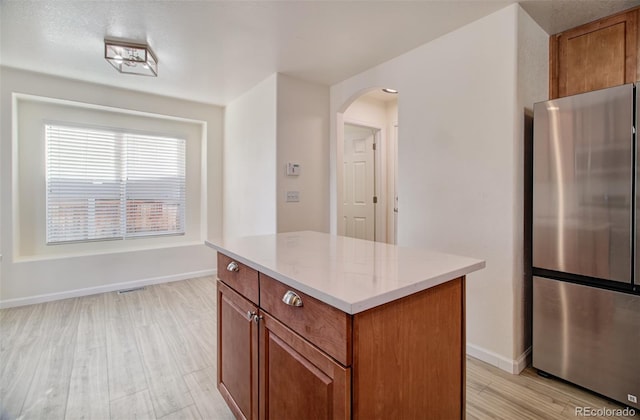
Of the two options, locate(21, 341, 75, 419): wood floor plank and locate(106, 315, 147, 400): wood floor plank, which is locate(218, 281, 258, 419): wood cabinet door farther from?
locate(21, 341, 75, 419): wood floor plank

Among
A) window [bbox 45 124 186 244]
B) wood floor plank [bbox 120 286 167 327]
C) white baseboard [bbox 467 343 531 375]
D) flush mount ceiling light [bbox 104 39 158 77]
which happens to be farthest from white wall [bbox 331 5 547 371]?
window [bbox 45 124 186 244]

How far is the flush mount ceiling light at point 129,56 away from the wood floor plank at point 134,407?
2710mm

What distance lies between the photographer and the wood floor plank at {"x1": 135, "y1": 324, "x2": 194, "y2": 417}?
1.78 metres

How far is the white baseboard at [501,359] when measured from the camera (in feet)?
6.81

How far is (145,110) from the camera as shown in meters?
3.94

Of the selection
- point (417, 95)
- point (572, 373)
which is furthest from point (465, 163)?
point (572, 373)

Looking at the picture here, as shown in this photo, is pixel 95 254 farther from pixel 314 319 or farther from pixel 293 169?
pixel 314 319

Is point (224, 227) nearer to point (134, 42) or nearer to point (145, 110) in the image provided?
point (145, 110)

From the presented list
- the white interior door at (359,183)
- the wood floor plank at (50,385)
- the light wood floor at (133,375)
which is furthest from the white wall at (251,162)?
the wood floor plank at (50,385)

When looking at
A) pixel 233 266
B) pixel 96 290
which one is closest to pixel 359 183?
pixel 233 266

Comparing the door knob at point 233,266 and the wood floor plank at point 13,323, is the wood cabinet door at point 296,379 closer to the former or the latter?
the door knob at point 233,266

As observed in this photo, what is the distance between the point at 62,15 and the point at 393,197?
391cm

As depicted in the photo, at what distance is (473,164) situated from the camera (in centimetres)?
225

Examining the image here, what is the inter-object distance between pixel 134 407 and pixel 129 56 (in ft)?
9.22
